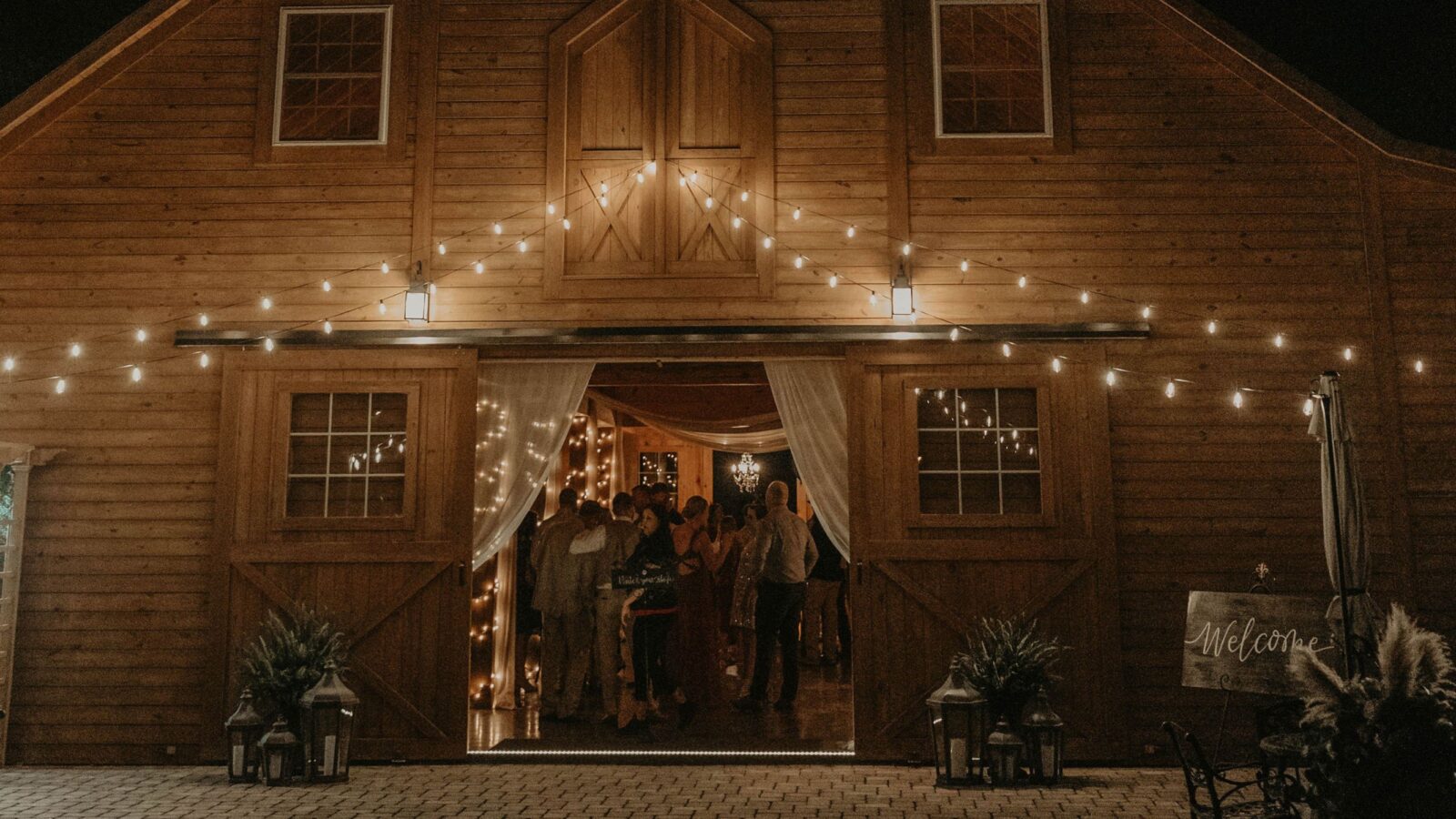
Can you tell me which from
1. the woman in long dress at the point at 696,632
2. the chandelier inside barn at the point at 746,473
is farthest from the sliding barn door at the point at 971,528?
the chandelier inside barn at the point at 746,473

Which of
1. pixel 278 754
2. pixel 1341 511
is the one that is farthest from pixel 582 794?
pixel 1341 511

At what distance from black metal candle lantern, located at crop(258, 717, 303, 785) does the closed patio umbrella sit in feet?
19.2

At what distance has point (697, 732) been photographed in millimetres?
7785

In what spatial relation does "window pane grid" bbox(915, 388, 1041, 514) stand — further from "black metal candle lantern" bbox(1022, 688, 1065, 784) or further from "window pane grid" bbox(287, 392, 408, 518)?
"window pane grid" bbox(287, 392, 408, 518)

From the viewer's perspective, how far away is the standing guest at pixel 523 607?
9.46m

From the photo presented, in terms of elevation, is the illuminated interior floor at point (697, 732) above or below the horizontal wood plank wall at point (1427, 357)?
below

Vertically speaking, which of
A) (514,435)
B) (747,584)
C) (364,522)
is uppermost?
(514,435)

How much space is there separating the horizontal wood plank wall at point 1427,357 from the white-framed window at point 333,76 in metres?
7.00

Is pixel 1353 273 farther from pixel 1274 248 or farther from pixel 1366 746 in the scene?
pixel 1366 746

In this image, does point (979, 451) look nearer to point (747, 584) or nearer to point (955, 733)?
point (955, 733)

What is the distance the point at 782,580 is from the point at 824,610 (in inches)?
127

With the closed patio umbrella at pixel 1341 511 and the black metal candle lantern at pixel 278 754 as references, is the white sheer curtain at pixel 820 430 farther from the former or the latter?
the black metal candle lantern at pixel 278 754

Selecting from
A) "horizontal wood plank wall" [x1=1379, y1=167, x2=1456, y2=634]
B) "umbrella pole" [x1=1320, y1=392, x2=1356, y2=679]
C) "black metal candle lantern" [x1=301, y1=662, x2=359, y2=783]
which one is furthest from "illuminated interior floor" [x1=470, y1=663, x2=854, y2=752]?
"horizontal wood plank wall" [x1=1379, y1=167, x2=1456, y2=634]

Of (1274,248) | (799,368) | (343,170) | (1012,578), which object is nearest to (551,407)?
(799,368)
